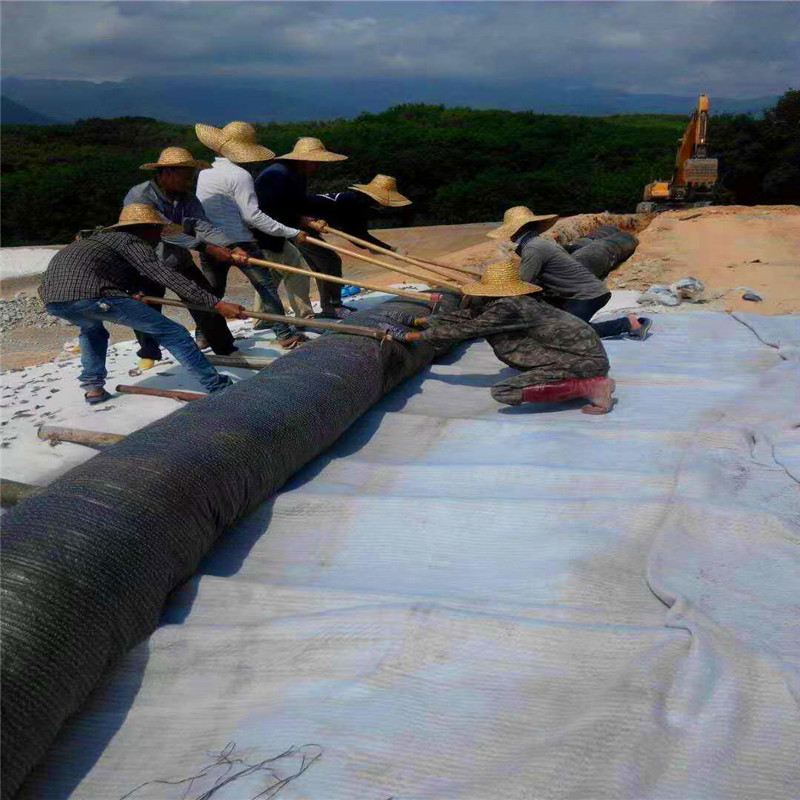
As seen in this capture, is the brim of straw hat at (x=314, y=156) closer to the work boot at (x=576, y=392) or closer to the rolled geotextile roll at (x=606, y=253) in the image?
the work boot at (x=576, y=392)

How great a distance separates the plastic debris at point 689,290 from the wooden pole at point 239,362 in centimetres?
372

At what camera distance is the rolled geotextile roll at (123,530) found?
1.72m

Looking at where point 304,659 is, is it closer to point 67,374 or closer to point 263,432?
point 263,432

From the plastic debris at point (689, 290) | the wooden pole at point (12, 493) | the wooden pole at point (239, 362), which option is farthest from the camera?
the plastic debris at point (689, 290)

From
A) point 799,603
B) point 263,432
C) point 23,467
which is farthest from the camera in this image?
point 23,467

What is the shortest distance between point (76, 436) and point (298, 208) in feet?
8.34

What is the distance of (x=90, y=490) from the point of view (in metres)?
2.18

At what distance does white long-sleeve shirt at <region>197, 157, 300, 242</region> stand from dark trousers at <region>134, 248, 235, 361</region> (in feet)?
1.17

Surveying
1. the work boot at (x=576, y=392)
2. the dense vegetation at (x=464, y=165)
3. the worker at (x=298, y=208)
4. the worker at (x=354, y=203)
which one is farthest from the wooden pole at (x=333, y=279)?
the dense vegetation at (x=464, y=165)

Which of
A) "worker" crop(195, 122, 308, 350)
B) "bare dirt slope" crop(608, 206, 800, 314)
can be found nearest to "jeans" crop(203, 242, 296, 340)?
"worker" crop(195, 122, 308, 350)

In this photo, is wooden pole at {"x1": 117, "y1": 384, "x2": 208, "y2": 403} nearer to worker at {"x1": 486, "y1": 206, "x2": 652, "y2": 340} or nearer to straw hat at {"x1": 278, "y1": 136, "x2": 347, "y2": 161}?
straw hat at {"x1": 278, "y1": 136, "x2": 347, "y2": 161}

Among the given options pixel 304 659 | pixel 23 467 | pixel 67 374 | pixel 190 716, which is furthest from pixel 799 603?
pixel 67 374

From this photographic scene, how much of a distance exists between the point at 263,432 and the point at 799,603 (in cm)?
194

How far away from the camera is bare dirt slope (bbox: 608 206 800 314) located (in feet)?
20.9
